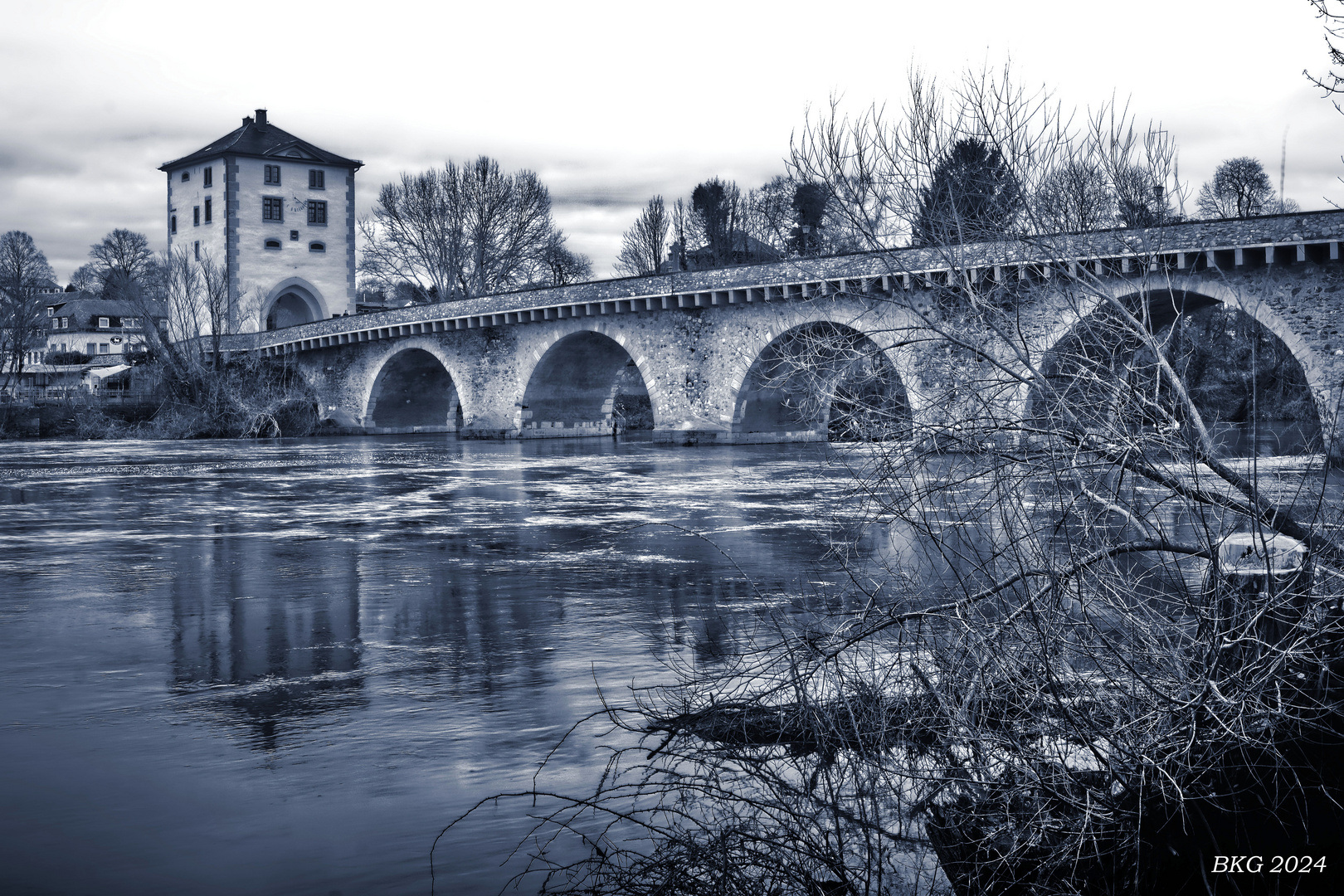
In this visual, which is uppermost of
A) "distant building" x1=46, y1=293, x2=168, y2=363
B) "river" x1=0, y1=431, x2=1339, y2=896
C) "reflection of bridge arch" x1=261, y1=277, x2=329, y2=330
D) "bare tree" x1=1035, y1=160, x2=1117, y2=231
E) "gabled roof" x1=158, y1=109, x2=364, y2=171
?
"gabled roof" x1=158, y1=109, x2=364, y2=171

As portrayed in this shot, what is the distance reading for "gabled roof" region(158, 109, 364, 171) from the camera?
49406mm

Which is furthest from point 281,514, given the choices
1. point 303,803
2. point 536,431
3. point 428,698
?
point 536,431

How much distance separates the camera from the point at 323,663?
630 cm

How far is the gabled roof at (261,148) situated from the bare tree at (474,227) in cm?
475

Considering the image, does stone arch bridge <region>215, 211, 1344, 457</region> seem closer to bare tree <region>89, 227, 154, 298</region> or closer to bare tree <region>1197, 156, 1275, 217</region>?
bare tree <region>1197, 156, 1275, 217</region>

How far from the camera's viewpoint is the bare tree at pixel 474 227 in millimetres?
46844

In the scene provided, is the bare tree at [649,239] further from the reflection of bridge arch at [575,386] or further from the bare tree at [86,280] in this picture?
the bare tree at [86,280]

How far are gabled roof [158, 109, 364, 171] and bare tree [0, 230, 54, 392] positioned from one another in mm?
8559

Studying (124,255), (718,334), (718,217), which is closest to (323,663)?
(718,334)

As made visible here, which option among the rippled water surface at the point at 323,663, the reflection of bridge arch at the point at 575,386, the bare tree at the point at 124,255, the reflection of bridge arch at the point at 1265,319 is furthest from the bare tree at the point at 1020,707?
the bare tree at the point at 124,255

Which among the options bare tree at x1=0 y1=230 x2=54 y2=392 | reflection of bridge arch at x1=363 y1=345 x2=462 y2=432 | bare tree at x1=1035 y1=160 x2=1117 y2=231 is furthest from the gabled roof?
bare tree at x1=1035 y1=160 x2=1117 y2=231

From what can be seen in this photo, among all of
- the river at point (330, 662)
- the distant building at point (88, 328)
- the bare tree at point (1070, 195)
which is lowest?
the river at point (330, 662)

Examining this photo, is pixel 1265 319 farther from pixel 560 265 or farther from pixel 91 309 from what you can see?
pixel 91 309

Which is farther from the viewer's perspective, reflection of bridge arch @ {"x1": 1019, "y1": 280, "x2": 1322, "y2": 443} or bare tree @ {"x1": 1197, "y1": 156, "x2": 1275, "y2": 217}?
bare tree @ {"x1": 1197, "y1": 156, "x2": 1275, "y2": 217}
